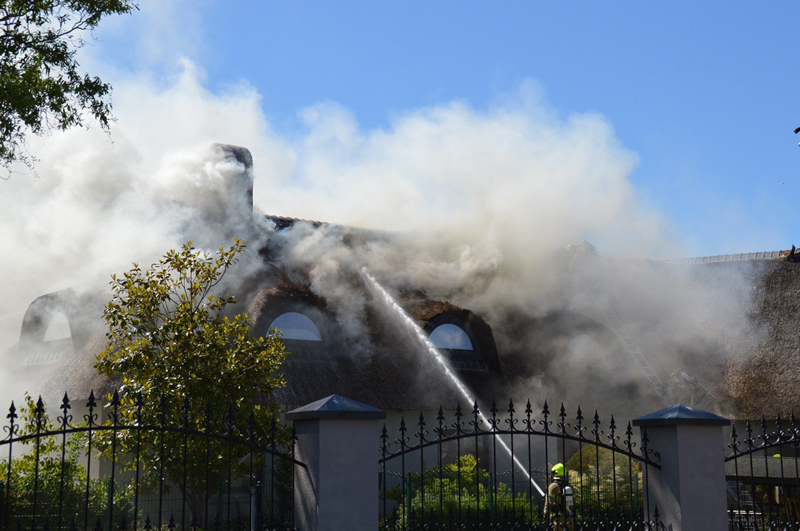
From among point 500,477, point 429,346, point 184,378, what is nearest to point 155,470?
point 184,378

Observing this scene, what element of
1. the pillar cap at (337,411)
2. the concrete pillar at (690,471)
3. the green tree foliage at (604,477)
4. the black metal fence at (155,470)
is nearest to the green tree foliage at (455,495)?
the green tree foliage at (604,477)

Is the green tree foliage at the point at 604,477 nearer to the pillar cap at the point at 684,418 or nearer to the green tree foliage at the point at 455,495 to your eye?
the green tree foliage at the point at 455,495

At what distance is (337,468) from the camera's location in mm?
7191

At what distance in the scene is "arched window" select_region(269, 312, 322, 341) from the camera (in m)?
18.3

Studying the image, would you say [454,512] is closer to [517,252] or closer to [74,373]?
[74,373]

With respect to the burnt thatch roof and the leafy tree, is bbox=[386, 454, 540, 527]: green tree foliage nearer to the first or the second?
the leafy tree

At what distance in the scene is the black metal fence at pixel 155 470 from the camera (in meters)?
7.15

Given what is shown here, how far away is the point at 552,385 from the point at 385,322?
510 cm

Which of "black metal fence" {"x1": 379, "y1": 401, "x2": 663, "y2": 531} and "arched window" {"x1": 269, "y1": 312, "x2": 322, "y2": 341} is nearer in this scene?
"black metal fence" {"x1": 379, "y1": 401, "x2": 663, "y2": 531}

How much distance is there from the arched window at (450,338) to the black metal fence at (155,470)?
6070mm

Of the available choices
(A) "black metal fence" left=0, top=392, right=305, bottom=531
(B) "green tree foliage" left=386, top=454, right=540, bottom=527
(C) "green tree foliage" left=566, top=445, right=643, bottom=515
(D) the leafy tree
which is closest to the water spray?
(C) "green tree foliage" left=566, top=445, right=643, bottom=515

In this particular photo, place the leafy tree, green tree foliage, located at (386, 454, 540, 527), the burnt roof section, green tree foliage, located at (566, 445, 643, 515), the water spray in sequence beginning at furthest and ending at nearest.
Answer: the burnt roof section → the water spray → green tree foliage, located at (566, 445, 643, 515) → green tree foliage, located at (386, 454, 540, 527) → the leafy tree

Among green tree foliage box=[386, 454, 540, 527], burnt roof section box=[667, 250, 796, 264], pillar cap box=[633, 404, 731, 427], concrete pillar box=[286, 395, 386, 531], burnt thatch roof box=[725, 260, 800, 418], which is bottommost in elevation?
green tree foliage box=[386, 454, 540, 527]

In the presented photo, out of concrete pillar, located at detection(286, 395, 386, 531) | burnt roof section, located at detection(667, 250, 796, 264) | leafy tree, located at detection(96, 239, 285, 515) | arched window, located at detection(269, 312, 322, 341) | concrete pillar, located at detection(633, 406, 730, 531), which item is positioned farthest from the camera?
burnt roof section, located at detection(667, 250, 796, 264)
